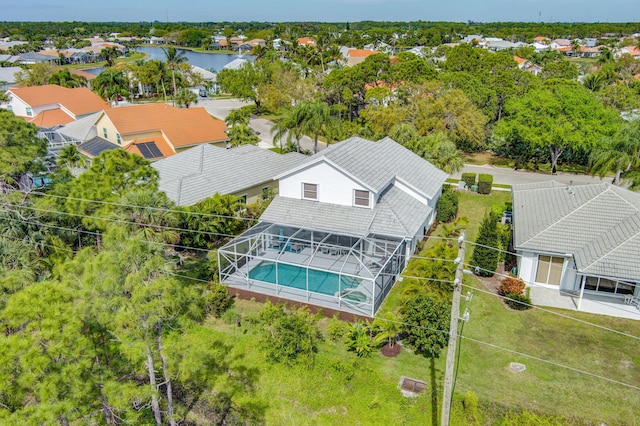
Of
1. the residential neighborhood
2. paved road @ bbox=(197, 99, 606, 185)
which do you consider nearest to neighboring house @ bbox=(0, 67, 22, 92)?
paved road @ bbox=(197, 99, 606, 185)

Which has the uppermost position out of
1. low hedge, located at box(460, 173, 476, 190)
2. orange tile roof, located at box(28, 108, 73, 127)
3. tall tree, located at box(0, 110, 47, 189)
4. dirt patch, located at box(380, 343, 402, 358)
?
tall tree, located at box(0, 110, 47, 189)

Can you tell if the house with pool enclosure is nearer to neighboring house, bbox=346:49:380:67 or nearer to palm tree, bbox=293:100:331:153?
palm tree, bbox=293:100:331:153

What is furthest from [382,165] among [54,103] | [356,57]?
[356,57]

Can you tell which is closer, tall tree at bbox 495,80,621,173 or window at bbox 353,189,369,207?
window at bbox 353,189,369,207

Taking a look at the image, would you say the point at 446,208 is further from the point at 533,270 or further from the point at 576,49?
the point at 576,49

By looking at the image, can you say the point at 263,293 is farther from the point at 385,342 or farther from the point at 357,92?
the point at 357,92
